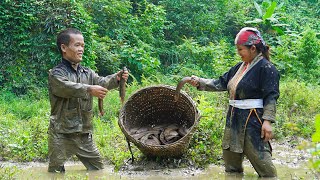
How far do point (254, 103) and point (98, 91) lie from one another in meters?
1.62

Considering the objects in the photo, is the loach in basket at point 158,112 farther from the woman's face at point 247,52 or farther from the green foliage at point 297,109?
the green foliage at point 297,109

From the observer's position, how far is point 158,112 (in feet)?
23.8

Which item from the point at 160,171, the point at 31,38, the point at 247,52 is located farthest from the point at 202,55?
the point at 247,52

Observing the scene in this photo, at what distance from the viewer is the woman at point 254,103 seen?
16.6ft

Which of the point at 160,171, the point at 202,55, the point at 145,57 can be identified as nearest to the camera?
the point at 160,171

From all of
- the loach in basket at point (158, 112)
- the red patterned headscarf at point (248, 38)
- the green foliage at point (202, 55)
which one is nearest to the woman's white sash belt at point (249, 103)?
the red patterned headscarf at point (248, 38)

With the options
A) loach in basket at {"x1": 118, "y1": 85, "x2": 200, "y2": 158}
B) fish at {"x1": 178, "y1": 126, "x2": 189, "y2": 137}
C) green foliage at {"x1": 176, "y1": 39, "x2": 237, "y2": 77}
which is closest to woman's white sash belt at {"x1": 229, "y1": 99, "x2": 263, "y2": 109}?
loach in basket at {"x1": 118, "y1": 85, "x2": 200, "y2": 158}

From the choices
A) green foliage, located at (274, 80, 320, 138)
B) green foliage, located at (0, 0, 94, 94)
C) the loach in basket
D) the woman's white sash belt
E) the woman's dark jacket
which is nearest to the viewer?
the woman's dark jacket

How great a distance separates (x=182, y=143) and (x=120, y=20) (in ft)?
35.3

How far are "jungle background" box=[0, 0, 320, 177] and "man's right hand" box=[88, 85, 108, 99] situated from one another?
50.8 inches

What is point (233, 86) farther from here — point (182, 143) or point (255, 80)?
point (182, 143)

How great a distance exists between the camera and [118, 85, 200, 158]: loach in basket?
6070 mm

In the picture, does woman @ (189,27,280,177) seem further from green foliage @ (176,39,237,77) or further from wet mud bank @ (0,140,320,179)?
green foliage @ (176,39,237,77)

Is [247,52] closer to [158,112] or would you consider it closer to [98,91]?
[98,91]
